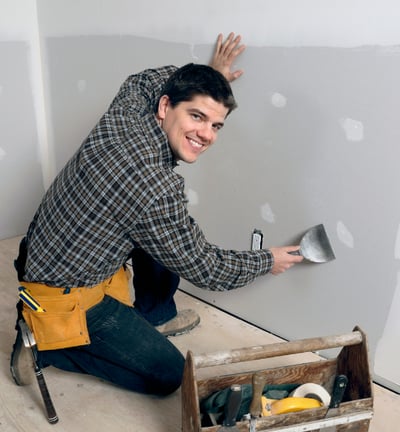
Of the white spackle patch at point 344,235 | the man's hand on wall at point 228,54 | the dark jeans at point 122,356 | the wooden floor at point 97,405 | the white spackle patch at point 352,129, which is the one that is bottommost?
the wooden floor at point 97,405

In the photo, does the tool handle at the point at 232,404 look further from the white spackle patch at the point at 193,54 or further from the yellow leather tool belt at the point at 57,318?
the white spackle patch at the point at 193,54

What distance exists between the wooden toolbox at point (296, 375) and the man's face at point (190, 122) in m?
0.62

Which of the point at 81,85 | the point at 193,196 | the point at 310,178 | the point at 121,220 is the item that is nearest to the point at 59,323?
the point at 121,220

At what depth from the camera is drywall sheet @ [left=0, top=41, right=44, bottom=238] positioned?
260 centimetres

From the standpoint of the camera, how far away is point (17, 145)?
107 inches

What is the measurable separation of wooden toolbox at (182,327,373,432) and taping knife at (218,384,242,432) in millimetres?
17

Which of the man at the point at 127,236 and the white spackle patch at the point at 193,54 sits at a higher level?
the white spackle patch at the point at 193,54

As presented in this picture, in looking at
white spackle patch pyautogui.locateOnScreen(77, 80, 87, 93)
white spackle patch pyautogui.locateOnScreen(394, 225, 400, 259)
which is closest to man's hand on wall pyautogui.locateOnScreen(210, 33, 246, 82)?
white spackle patch pyautogui.locateOnScreen(394, 225, 400, 259)

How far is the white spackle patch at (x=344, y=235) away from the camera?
1.63 meters

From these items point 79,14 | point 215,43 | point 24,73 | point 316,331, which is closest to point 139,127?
point 215,43

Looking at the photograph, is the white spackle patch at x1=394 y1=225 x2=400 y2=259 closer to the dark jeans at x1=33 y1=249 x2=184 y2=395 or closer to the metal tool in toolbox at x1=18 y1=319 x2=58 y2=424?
the dark jeans at x1=33 y1=249 x2=184 y2=395

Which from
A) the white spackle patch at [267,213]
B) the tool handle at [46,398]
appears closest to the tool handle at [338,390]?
the white spackle patch at [267,213]

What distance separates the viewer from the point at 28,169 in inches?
111

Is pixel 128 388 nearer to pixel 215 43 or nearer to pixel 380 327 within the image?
pixel 380 327
